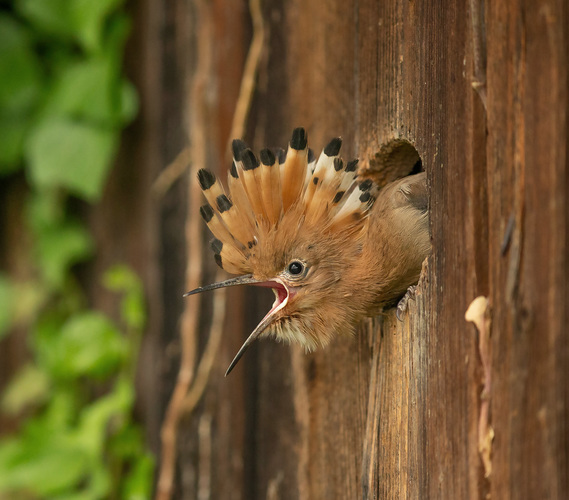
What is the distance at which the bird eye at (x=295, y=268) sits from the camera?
136 cm

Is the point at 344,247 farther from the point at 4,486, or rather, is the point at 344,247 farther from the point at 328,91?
the point at 4,486

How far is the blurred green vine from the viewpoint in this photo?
7.41 feet

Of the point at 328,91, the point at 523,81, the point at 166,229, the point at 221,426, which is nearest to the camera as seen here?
the point at 523,81

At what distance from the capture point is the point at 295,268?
1370mm

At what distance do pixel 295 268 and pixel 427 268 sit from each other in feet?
0.89

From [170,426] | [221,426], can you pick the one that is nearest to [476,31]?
[221,426]

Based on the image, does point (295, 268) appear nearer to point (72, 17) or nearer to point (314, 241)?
point (314, 241)

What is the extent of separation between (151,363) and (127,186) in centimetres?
58

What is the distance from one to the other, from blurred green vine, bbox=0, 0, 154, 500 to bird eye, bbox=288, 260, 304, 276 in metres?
1.05

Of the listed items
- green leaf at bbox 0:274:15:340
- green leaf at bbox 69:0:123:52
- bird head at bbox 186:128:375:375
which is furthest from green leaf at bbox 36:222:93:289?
bird head at bbox 186:128:375:375

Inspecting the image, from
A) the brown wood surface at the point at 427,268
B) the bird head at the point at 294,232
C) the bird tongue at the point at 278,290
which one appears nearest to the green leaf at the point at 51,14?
the brown wood surface at the point at 427,268

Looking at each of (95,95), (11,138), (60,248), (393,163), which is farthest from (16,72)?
(393,163)

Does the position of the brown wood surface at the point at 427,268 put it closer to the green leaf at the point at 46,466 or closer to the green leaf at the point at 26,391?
the green leaf at the point at 46,466

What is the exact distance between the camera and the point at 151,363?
7.64 feet
